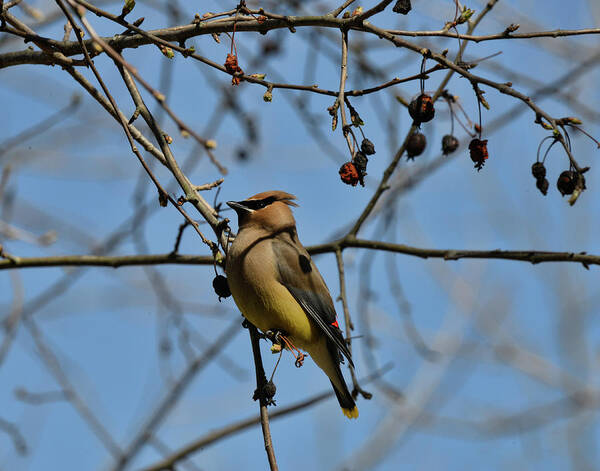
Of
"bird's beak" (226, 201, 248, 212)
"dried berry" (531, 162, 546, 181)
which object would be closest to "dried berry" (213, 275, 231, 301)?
"bird's beak" (226, 201, 248, 212)

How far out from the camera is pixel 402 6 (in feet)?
9.48

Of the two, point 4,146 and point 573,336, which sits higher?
point 573,336

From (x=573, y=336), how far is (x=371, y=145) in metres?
11.4

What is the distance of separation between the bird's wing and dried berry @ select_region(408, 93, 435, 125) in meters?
1.49

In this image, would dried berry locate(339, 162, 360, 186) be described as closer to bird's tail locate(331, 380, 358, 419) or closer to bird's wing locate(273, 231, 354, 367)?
bird's wing locate(273, 231, 354, 367)

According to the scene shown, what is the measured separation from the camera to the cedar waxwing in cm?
410

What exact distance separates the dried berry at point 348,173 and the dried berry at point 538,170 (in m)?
0.83

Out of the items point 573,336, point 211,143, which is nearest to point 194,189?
point 211,143

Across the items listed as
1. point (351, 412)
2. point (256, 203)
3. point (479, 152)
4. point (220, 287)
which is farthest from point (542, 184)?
point (351, 412)

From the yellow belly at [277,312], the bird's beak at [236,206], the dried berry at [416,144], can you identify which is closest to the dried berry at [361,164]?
the dried berry at [416,144]

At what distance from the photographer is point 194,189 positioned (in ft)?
10.8

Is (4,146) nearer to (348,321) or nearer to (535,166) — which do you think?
(348,321)

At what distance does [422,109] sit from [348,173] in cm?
46

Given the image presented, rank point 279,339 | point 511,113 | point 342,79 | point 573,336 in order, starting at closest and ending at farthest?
1. point 342,79
2. point 279,339
3. point 511,113
4. point 573,336
